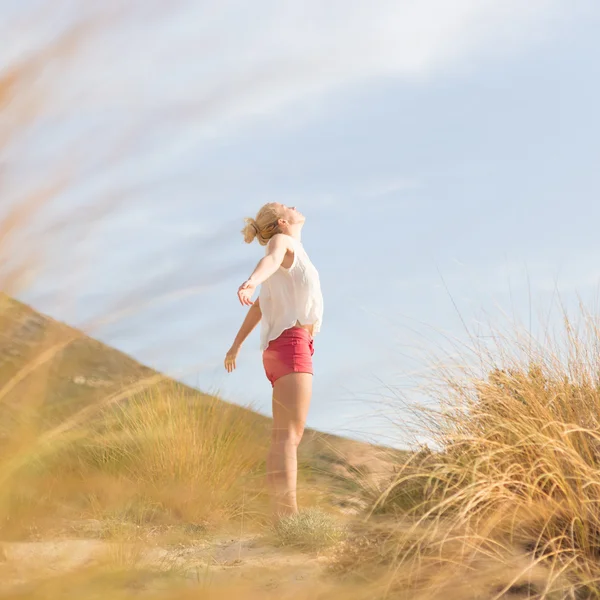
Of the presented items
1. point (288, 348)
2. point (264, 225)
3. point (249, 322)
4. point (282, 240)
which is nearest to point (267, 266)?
point (282, 240)

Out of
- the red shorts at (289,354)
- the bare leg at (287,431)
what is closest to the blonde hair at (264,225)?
the red shorts at (289,354)

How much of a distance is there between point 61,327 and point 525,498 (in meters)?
2.07

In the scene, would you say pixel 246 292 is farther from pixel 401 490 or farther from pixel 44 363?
pixel 44 363

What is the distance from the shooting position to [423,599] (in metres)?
2.70

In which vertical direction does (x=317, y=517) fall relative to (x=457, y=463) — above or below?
below

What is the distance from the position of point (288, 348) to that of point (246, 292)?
1050 millimetres

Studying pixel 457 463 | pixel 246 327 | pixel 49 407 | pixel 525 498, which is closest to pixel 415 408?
pixel 457 463

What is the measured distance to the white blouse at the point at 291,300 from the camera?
457 centimetres

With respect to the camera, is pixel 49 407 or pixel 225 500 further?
pixel 225 500

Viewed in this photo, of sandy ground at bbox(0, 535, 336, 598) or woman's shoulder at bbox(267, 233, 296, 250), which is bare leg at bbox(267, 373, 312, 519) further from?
woman's shoulder at bbox(267, 233, 296, 250)

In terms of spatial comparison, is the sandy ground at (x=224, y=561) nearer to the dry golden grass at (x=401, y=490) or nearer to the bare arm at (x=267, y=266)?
the dry golden grass at (x=401, y=490)

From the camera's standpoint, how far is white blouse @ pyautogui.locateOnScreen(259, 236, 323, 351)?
4.57 metres

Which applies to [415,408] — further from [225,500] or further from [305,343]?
[225,500]

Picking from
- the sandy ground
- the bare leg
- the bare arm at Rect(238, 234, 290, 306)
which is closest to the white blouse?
the bare arm at Rect(238, 234, 290, 306)
